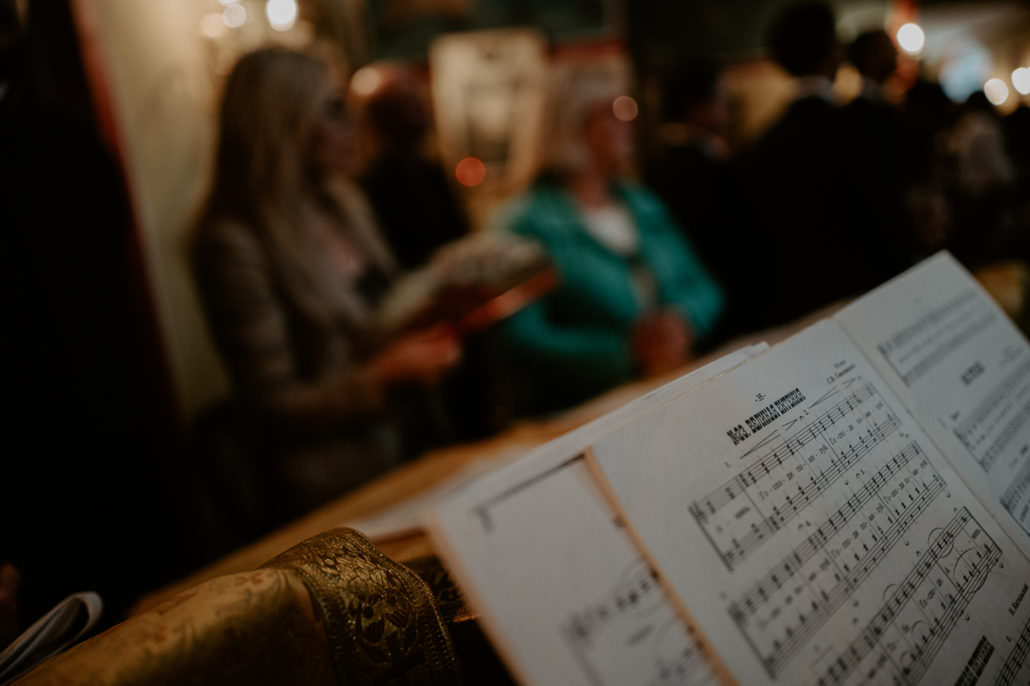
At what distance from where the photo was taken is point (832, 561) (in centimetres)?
57

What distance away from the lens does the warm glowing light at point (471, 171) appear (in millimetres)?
4289

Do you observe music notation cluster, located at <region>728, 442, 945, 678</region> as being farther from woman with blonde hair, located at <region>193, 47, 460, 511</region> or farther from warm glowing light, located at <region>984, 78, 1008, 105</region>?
warm glowing light, located at <region>984, 78, 1008, 105</region>

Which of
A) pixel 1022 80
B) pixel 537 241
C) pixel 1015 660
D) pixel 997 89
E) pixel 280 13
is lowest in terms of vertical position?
pixel 1015 660

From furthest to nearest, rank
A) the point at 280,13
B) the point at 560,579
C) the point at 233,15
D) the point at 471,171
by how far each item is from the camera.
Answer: the point at 471,171
the point at 280,13
the point at 233,15
the point at 560,579

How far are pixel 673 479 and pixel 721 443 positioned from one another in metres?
0.07

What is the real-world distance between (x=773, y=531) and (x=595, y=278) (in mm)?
1647

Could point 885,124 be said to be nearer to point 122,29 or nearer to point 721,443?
point 721,443

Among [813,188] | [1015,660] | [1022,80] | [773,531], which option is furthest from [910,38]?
[773,531]

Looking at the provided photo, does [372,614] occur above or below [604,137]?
below

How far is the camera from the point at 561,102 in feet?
7.35

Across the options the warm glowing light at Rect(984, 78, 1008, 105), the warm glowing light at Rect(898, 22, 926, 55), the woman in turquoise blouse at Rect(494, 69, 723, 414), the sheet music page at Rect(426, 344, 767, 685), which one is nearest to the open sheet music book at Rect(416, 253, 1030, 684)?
the sheet music page at Rect(426, 344, 767, 685)

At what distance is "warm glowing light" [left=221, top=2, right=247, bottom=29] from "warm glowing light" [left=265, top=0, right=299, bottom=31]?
13 cm

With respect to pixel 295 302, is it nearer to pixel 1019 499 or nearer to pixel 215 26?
pixel 1019 499

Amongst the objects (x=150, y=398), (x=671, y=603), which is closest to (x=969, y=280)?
(x=671, y=603)
